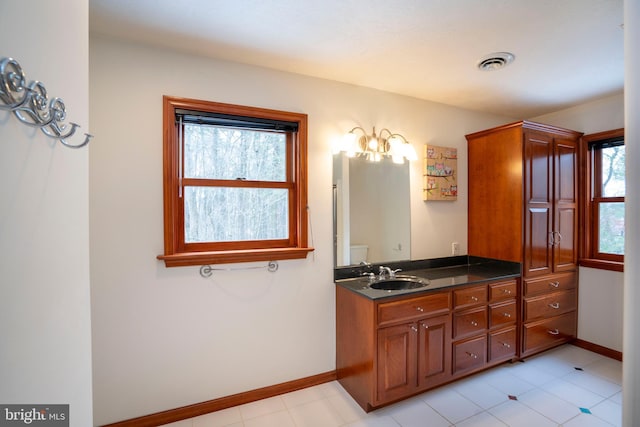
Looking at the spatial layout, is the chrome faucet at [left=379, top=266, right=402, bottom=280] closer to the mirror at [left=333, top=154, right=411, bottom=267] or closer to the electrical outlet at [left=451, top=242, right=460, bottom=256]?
the mirror at [left=333, top=154, right=411, bottom=267]

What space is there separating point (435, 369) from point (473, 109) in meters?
2.60

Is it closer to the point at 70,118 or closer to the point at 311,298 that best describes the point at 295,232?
the point at 311,298

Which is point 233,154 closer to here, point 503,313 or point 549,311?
point 503,313

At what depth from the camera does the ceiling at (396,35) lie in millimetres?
1453

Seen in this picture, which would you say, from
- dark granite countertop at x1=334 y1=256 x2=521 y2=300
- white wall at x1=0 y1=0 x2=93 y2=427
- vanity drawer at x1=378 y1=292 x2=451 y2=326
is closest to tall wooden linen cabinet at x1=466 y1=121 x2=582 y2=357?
dark granite countertop at x1=334 y1=256 x2=521 y2=300

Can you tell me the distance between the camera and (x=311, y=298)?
2195 millimetres

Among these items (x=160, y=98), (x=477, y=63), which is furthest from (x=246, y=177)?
(x=477, y=63)

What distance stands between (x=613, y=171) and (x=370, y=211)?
2.47m

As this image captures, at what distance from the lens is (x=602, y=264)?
2645mm

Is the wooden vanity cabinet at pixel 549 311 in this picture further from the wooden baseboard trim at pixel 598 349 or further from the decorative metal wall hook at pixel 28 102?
the decorative metal wall hook at pixel 28 102

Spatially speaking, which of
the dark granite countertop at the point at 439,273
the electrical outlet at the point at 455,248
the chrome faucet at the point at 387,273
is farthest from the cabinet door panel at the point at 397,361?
the electrical outlet at the point at 455,248

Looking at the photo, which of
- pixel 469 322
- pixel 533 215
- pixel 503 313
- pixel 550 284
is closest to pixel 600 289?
pixel 550 284

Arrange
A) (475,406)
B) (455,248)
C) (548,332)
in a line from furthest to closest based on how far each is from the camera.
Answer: (455,248)
(548,332)
(475,406)

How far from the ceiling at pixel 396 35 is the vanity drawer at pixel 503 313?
1913 mm
